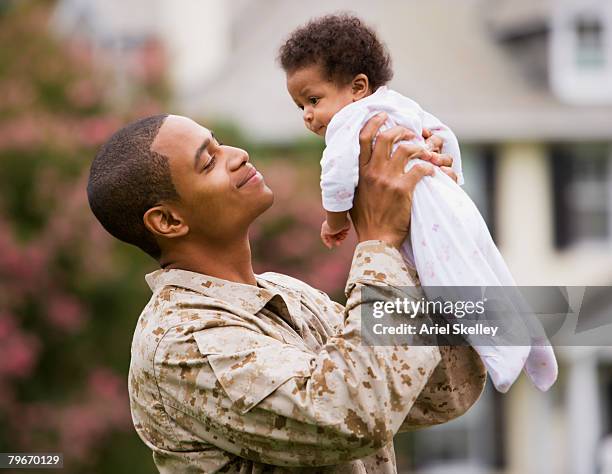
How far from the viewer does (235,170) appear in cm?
334

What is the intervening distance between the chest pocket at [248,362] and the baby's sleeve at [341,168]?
0.37 meters

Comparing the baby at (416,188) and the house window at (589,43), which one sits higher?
the baby at (416,188)

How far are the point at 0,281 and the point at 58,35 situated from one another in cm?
385

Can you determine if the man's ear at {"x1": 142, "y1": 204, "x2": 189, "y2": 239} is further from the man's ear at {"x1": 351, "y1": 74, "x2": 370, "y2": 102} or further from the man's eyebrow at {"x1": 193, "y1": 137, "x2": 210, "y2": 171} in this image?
the man's ear at {"x1": 351, "y1": 74, "x2": 370, "y2": 102}

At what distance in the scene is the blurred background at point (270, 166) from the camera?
13.1 meters

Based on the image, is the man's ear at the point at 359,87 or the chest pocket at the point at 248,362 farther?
the man's ear at the point at 359,87

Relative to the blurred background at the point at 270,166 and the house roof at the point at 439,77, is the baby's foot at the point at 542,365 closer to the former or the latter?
the blurred background at the point at 270,166

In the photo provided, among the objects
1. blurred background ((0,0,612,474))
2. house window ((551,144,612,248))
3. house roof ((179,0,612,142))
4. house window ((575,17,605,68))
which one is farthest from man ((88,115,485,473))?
house window ((575,17,605,68))

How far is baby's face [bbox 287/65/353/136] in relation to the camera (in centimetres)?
354

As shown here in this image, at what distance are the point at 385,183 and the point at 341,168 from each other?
4.4 inches

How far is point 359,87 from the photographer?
3.58 metres

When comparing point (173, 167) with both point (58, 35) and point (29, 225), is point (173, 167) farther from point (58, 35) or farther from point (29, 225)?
point (58, 35)

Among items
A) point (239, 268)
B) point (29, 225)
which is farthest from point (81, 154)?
point (239, 268)

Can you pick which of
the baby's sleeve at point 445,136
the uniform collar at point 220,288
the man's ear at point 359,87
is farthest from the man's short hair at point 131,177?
the baby's sleeve at point 445,136
